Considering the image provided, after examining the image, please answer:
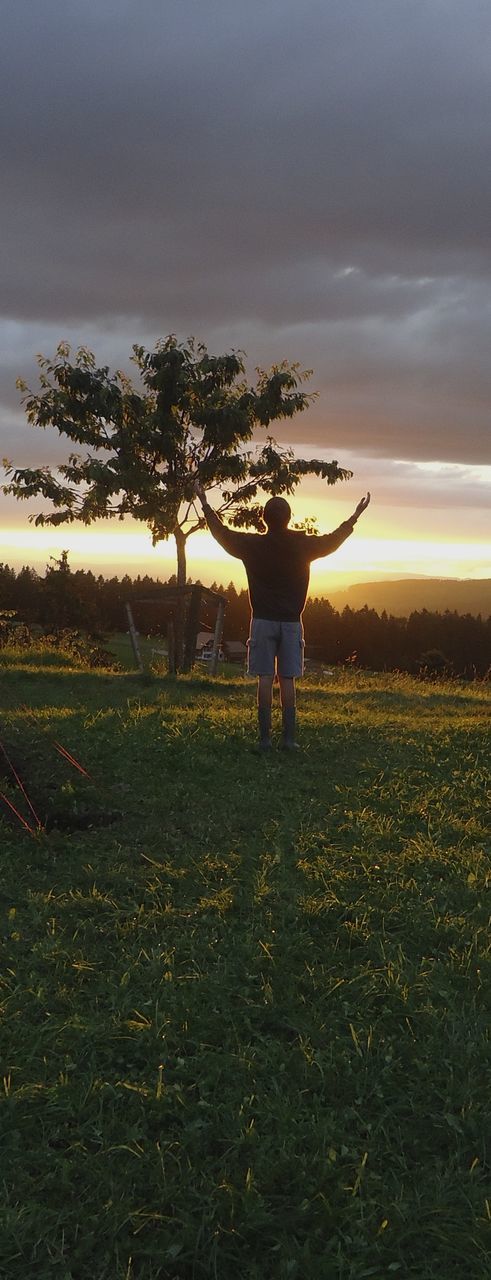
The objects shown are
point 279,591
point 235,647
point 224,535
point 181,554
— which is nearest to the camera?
point 279,591

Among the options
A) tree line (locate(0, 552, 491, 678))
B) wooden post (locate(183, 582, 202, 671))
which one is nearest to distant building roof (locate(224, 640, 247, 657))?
tree line (locate(0, 552, 491, 678))

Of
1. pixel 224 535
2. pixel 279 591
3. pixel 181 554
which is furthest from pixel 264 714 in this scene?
pixel 181 554

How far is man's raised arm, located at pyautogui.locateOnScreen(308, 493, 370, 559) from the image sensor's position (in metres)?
8.76

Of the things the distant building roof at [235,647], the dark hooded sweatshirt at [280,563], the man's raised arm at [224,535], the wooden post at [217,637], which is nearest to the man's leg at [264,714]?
the dark hooded sweatshirt at [280,563]

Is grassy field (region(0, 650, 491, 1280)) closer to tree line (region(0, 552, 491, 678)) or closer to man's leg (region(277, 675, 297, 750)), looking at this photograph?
man's leg (region(277, 675, 297, 750))

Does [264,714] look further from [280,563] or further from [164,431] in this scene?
[164,431]

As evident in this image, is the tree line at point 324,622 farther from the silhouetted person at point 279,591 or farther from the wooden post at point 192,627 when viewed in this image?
the silhouetted person at point 279,591

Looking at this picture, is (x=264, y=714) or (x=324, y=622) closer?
(x=264, y=714)

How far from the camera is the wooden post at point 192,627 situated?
58.9 ft

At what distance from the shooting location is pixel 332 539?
28.8 ft

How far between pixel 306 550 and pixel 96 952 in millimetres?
5393

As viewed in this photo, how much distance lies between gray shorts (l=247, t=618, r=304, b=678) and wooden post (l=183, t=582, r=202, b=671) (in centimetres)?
926

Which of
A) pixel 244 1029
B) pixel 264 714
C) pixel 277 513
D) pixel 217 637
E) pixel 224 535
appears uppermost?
pixel 277 513

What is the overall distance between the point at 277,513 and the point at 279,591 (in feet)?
2.72
